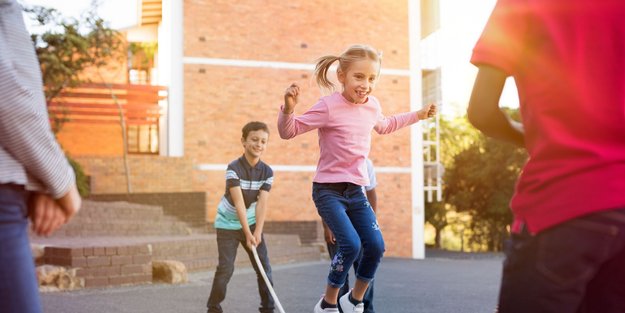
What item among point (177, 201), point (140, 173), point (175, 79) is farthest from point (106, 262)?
point (175, 79)

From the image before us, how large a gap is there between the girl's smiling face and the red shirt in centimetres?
338

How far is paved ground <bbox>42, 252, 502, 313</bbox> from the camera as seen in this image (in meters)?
8.39

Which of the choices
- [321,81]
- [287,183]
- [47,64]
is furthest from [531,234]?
[287,183]

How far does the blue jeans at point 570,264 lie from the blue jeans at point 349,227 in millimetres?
3400

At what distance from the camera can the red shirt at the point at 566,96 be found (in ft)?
6.24

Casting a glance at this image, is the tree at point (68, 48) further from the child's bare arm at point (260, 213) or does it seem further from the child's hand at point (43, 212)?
the child's hand at point (43, 212)

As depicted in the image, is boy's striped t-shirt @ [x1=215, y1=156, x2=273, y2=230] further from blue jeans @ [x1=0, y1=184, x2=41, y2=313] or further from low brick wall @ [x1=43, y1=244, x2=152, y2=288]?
blue jeans @ [x1=0, y1=184, x2=41, y2=313]

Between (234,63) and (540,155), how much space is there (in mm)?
22375

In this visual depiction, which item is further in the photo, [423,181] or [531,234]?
[423,181]

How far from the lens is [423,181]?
26.9 m

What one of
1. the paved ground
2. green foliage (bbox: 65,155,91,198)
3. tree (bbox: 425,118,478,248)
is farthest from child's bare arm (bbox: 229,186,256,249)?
tree (bbox: 425,118,478,248)

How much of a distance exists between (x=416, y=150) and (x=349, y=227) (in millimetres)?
20894

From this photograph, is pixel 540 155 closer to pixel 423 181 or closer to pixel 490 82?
pixel 490 82

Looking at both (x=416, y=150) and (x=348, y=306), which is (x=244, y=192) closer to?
(x=348, y=306)
